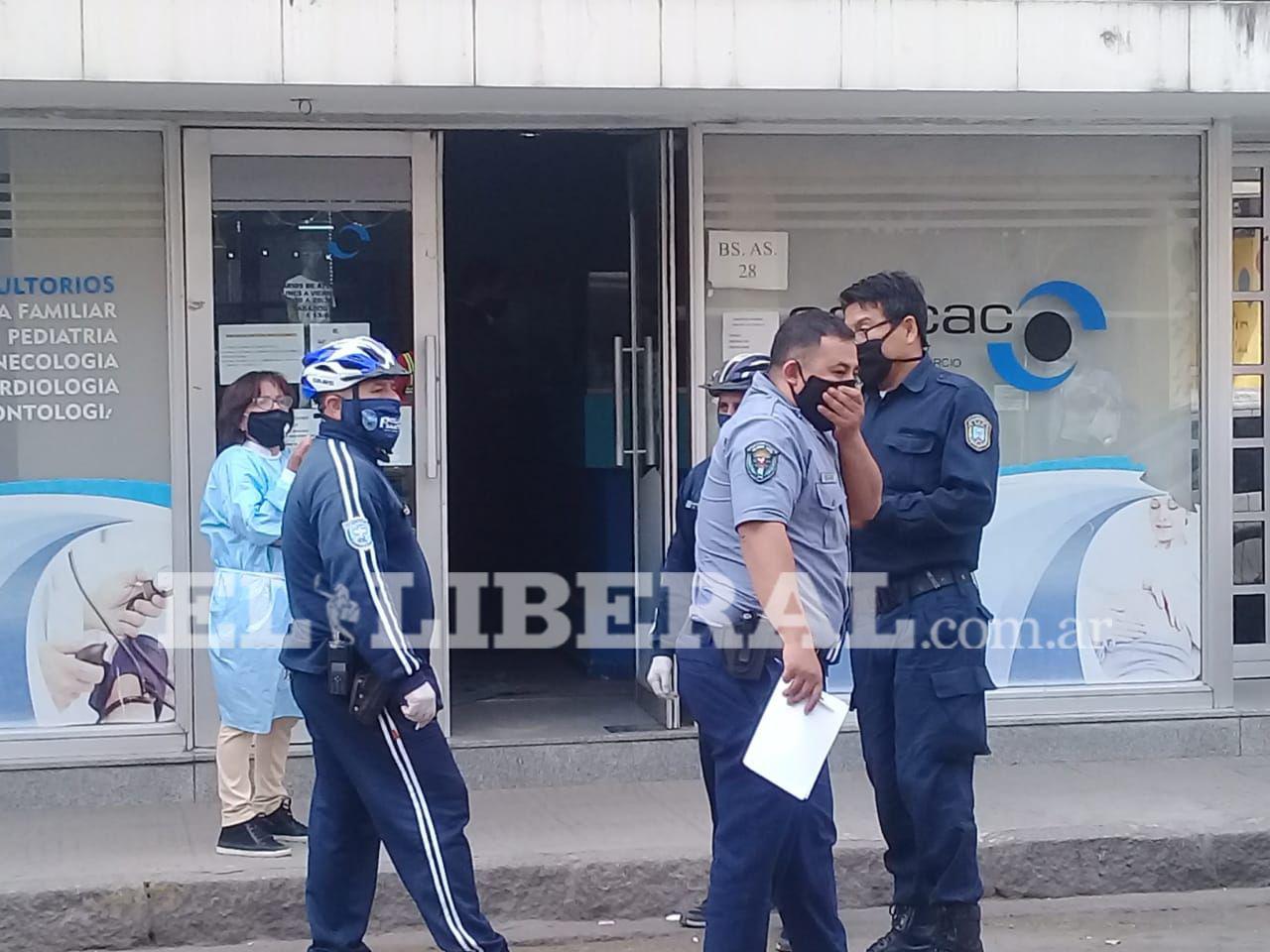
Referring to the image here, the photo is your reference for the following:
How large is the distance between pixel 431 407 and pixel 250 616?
1426mm

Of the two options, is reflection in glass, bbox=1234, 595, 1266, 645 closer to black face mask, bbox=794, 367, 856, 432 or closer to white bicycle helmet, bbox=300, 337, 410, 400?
black face mask, bbox=794, 367, 856, 432

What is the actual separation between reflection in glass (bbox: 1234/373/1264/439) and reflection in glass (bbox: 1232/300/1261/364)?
0.09 metres

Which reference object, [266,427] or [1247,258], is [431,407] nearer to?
[266,427]

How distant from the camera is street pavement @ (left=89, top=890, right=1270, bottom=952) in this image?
5727mm

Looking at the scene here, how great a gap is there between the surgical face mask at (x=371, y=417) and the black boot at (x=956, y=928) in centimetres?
211

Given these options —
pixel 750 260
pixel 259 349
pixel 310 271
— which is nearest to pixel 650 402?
pixel 750 260

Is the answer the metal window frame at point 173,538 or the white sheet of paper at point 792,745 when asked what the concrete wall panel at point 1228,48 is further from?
the metal window frame at point 173,538

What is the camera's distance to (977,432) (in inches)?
206

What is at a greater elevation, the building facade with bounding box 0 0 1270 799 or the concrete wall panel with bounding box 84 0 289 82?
the concrete wall panel with bounding box 84 0 289 82

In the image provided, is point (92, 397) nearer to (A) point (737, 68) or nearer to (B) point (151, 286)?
(B) point (151, 286)

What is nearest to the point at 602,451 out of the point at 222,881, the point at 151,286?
the point at 151,286

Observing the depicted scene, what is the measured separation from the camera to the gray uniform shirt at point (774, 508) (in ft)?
14.6

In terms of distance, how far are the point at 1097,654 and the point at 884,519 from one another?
2985 mm

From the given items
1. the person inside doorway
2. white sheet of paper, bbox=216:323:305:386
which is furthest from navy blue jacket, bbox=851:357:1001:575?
white sheet of paper, bbox=216:323:305:386
